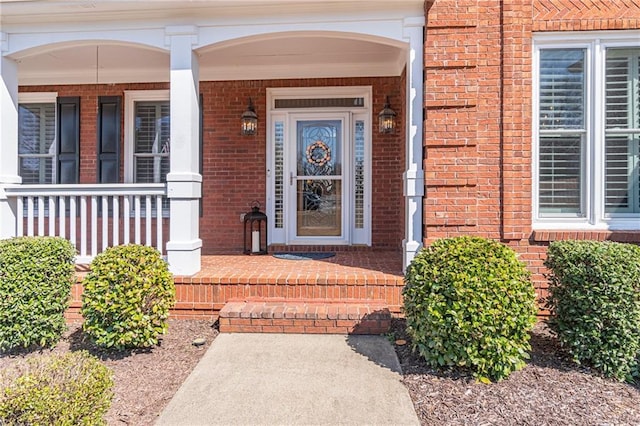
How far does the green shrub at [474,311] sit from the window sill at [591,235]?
123cm

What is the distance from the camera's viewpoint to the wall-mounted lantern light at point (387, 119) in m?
5.62

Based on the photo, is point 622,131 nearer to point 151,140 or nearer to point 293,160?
point 293,160

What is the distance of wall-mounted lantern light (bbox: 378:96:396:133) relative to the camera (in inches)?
221

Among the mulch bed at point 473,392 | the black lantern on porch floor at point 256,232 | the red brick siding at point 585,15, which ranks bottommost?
the mulch bed at point 473,392

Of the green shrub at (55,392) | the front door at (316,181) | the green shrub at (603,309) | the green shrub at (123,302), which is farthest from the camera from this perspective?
the front door at (316,181)

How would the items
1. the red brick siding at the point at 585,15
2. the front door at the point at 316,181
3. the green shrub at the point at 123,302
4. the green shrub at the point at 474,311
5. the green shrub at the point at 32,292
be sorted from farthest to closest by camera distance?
the front door at the point at 316,181 → the red brick siding at the point at 585,15 → the green shrub at the point at 32,292 → the green shrub at the point at 123,302 → the green shrub at the point at 474,311

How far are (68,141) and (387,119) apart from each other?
4940mm

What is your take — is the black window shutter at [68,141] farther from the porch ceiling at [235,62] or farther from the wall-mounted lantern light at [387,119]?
the wall-mounted lantern light at [387,119]

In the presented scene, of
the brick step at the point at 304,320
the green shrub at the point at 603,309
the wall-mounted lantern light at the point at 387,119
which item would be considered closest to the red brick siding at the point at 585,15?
the wall-mounted lantern light at the point at 387,119

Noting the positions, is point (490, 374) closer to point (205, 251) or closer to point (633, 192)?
point (633, 192)

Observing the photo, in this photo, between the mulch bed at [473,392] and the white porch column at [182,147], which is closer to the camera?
the mulch bed at [473,392]

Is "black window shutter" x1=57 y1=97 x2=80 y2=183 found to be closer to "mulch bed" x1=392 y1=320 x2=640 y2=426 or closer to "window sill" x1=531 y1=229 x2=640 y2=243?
"mulch bed" x1=392 y1=320 x2=640 y2=426

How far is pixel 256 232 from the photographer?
224 inches

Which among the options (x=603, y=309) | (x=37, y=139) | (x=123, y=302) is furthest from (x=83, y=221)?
(x=603, y=309)
